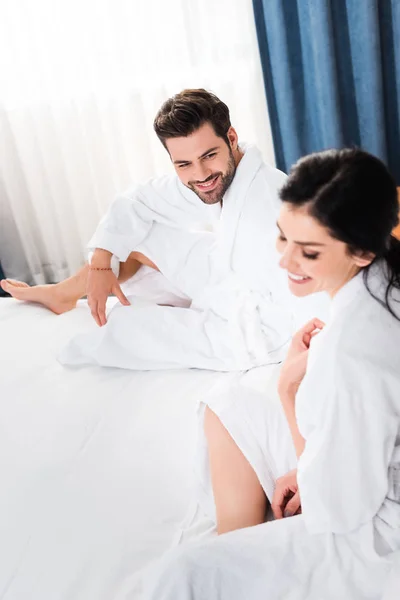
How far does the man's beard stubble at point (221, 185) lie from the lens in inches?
65.6

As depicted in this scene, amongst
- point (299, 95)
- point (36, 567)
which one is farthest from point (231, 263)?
point (299, 95)

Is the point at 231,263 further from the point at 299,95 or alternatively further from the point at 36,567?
the point at 299,95

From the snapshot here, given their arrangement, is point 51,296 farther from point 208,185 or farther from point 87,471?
point 87,471

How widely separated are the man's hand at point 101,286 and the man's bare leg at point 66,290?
0.11m

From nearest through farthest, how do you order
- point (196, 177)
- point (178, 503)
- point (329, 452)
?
point (329, 452), point (178, 503), point (196, 177)

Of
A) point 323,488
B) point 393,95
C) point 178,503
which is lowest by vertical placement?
point 178,503

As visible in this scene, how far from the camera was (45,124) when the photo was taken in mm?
3066

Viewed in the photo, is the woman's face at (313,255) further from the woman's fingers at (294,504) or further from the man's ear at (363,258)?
the woman's fingers at (294,504)

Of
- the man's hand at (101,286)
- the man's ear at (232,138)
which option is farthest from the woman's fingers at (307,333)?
the man's hand at (101,286)

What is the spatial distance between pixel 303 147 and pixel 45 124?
133 cm

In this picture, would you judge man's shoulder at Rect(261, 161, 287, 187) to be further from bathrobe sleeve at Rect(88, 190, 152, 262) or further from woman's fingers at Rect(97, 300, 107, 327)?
woman's fingers at Rect(97, 300, 107, 327)

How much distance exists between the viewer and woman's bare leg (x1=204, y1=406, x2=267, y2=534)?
3.69ft

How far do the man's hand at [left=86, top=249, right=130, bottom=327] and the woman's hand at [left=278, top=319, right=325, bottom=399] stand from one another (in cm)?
80

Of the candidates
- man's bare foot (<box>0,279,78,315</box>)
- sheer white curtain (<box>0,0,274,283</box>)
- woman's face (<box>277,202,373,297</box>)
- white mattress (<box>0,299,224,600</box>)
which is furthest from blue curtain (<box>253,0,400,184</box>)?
woman's face (<box>277,202,373,297</box>)
